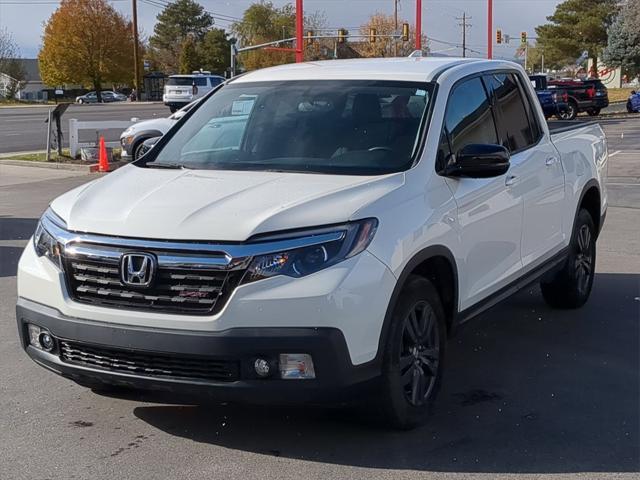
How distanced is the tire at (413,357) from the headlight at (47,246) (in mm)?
1643

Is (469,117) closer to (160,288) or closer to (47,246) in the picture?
(160,288)

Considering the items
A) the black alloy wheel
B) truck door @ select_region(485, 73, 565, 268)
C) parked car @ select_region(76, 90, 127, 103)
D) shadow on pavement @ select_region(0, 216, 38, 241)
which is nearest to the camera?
the black alloy wheel

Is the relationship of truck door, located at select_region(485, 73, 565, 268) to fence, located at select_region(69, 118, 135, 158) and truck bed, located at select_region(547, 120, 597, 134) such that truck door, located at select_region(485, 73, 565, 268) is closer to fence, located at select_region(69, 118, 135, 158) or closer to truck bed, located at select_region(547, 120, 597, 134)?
truck bed, located at select_region(547, 120, 597, 134)

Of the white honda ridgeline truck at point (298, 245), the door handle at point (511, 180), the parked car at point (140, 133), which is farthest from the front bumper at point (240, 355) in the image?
the parked car at point (140, 133)

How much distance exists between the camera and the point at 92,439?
469cm

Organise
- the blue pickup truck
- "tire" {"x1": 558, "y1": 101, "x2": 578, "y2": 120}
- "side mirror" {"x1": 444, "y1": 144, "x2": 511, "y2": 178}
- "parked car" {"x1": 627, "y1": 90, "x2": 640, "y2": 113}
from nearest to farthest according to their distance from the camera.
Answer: "side mirror" {"x1": 444, "y1": 144, "x2": 511, "y2": 178} → the blue pickup truck → "tire" {"x1": 558, "y1": 101, "x2": 578, "y2": 120} → "parked car" {"x1": 627, "y1": 90, "x2": 640, "y2": 113}

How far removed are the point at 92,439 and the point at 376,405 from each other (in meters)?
1.47

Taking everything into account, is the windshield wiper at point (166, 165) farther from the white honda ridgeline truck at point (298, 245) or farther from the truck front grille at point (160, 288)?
the truck front grille at point (160, 288)

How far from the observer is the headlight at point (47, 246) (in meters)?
4.45

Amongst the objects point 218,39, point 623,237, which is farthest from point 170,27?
point 623,237

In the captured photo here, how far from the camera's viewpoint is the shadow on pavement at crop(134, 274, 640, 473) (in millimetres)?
4438

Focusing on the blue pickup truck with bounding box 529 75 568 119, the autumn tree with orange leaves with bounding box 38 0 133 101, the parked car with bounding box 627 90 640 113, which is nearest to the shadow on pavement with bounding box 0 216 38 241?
the blue pickup truck with bounding box 529 75 568 119

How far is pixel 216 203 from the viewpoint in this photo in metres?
4.38

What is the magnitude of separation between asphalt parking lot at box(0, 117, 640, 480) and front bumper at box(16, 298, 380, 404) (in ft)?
1.26
